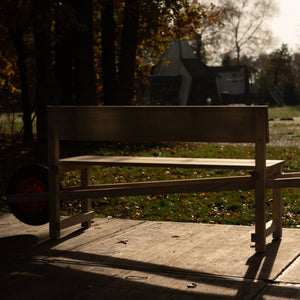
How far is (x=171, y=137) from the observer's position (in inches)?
212

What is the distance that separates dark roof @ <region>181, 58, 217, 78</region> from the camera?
6719 cm

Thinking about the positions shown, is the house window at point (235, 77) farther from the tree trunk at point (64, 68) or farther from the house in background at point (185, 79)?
the tree trunk at point (64, 68)

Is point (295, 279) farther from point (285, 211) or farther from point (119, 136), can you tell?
point (285, 211)

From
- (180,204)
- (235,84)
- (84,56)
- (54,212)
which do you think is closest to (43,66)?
(84,56)

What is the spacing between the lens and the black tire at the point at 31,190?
6141 mm

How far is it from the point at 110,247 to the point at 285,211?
298 cm

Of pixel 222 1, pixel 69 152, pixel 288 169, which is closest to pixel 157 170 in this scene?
pixel 288 169

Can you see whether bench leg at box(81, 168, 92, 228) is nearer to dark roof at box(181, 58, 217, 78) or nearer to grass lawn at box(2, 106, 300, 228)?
grass lawn at box(2, 106, 300, 228)

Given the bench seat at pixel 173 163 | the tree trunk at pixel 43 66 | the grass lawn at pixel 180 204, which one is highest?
the tree trunk at pixel 43 66

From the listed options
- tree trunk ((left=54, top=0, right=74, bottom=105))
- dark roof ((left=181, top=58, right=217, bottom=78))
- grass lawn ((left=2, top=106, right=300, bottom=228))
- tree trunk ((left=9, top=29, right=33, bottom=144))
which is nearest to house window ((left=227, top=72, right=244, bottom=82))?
dark roof ((left=181, top=58, right=217, bottom=78))

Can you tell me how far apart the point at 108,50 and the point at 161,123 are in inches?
599

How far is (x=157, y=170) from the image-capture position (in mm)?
12445

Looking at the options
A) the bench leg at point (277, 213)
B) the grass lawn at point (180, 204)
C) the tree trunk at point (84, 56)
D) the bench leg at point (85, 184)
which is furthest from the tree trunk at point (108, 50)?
the bench leg at point (277, 213)

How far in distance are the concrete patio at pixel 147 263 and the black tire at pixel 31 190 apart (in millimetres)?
A: 163
